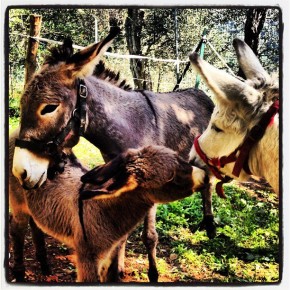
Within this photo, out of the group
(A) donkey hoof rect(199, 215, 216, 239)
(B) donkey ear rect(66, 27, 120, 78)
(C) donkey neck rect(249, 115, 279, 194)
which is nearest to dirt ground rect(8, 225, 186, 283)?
(A) donkey hoof rect(199, 215, 216, 239)

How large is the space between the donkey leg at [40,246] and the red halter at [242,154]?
1263mm

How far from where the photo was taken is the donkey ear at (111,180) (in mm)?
2385

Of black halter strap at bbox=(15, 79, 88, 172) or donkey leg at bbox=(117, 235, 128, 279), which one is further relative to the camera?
donkey leg at bbox=(117, 235, 128, 279)

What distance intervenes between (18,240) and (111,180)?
2.88 feet

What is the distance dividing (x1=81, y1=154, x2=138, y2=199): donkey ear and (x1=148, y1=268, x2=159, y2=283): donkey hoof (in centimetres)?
66

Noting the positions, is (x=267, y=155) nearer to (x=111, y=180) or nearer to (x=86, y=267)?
(x=111, y=180)

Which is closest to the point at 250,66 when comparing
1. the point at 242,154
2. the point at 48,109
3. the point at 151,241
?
the point at 242,154

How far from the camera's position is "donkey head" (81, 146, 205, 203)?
7.59ft

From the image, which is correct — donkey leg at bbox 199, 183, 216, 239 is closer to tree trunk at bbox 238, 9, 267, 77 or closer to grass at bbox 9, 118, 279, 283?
grass at bbox 9, 118, 279, 283

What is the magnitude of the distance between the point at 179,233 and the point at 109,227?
0.54m

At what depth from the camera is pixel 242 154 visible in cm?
214

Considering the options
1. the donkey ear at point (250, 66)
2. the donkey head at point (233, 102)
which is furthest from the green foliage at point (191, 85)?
the donkey head at point (233, 102)

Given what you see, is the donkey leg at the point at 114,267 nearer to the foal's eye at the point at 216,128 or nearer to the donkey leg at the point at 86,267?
the donkey leg at the point at 86,267

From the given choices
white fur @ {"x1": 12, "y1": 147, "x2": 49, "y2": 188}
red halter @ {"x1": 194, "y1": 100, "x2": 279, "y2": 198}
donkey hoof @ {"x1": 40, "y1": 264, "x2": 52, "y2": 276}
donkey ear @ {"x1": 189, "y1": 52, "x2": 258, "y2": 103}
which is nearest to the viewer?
donkey ear @ {"x1": 189, "y1": 52, "x2": 258, "y2": 103}
